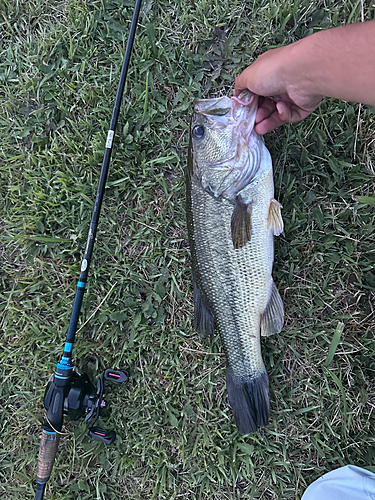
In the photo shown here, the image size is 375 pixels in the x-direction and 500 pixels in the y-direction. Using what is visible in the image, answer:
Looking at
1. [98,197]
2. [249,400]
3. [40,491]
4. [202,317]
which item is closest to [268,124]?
[98,197]

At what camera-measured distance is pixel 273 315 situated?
219 cm

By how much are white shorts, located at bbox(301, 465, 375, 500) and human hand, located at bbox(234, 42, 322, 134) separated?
7.70 ft

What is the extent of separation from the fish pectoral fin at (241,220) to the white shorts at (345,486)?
1.75 meters

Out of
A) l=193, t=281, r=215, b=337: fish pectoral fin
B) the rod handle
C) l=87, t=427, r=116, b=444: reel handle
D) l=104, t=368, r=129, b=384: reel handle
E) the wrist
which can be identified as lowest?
the rod handle

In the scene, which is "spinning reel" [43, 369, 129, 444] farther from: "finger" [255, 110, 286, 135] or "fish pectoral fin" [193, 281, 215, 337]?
"finger" [255, 110, 286, 135]

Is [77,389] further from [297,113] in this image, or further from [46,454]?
[297,113]

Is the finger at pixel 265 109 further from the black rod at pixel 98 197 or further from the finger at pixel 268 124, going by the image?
the black rod at pixel 98 197

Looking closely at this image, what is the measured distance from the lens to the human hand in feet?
5.77

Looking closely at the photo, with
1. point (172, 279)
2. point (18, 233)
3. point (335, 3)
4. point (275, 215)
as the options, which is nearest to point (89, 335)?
point (172, 279)

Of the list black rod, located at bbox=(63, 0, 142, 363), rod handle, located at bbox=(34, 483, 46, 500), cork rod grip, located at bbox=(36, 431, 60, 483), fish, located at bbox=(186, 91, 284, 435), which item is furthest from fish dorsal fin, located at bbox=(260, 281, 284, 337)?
rod handle, located at bbox=(34, 483, 46, 500)

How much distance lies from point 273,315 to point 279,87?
142 centimetres

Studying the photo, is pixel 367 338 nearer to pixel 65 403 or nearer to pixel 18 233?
pixel 65 403

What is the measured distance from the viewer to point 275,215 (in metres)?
2.07

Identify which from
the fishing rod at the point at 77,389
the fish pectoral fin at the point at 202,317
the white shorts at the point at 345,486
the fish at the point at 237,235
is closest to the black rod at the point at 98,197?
the fishing rod at the point at 77,389
